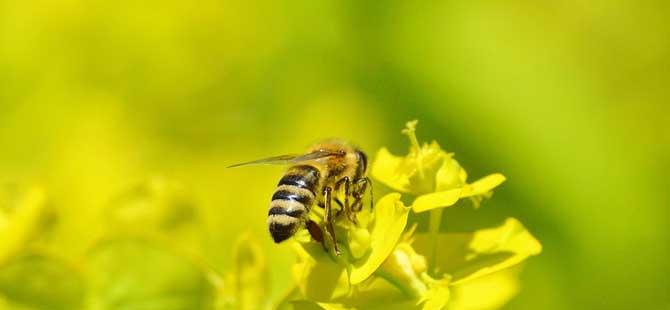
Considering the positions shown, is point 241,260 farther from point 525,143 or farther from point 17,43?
point 17,43

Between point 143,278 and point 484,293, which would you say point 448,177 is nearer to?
point 484,293

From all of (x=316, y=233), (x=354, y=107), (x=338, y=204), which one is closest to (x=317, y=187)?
(x=338, y=204)

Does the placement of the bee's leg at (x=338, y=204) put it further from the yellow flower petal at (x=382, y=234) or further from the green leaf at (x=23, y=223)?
the green leaf at (x=23, y=223)

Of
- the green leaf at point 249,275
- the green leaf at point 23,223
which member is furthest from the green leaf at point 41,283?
the green leaf at point 249,275

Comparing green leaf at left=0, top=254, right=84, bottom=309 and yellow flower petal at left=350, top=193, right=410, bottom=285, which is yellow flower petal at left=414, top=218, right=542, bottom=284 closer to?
yellow flower petal at left=350, top=193, right=410, bottom=285

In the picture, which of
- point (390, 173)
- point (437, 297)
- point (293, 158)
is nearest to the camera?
point (437, 297)

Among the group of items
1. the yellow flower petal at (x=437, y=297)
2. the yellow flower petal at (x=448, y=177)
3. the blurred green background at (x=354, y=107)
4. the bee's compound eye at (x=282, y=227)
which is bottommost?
the yellow flower petal at (x=437, y=297)

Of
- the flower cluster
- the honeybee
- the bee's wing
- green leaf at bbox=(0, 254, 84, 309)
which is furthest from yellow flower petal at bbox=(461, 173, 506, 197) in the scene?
green leaf at bbox=(0, 254, 84, 309)
